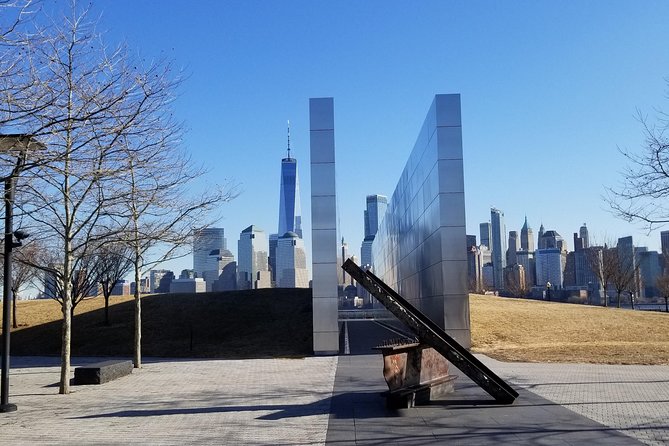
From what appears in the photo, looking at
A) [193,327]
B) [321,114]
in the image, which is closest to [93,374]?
[321,114]

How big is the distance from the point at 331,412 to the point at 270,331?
72.9 ft

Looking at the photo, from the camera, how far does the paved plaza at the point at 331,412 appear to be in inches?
373

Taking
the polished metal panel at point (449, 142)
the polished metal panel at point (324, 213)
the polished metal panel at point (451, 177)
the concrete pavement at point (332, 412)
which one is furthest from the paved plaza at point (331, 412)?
the polished metal panel at point (449, 142)

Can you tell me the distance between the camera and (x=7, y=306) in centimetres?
1286

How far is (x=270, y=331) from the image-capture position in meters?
33.4

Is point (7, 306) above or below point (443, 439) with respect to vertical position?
above

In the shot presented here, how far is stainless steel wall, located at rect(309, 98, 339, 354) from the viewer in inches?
986

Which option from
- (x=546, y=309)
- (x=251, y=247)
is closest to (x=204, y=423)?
(x=546, y=309)

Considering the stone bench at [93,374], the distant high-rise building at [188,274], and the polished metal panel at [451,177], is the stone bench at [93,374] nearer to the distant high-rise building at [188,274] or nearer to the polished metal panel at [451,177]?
the polished metal panel at [451,177]

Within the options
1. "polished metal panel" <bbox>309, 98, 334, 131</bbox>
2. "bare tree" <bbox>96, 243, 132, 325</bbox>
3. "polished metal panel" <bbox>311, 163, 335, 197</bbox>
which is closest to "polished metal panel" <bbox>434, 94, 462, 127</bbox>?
"polished metal panel" <bbox>309, 98, 334, 131</bbox>

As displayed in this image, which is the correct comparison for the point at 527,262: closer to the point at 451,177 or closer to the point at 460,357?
the point at 451,177

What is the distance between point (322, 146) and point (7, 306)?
14.6m

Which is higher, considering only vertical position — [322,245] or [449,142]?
[449,142]

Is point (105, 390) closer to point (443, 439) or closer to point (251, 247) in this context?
point (443, 439)
